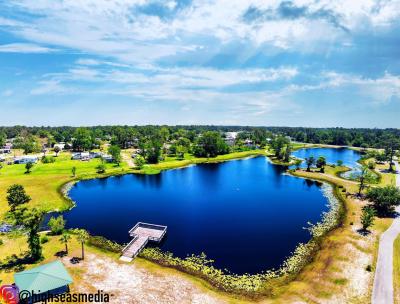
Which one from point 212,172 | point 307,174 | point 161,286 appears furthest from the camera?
point 212,172

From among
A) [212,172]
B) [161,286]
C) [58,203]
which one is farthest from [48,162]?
[161,286]

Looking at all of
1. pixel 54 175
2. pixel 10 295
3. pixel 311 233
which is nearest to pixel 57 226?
pixel 10 295

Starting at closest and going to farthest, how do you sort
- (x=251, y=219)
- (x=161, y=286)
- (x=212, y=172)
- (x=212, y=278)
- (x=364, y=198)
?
(x=161, y=286), (x=212, y=278), (x=251, y=219), (x=364, y=198), (x=212, y=172)

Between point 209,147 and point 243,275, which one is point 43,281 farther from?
point 209,147

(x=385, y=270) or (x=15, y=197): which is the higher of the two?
(x=15, y=197)

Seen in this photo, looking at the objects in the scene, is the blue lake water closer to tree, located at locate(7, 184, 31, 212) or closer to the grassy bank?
the grassy bank

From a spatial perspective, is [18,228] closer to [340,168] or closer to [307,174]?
[307,174]
